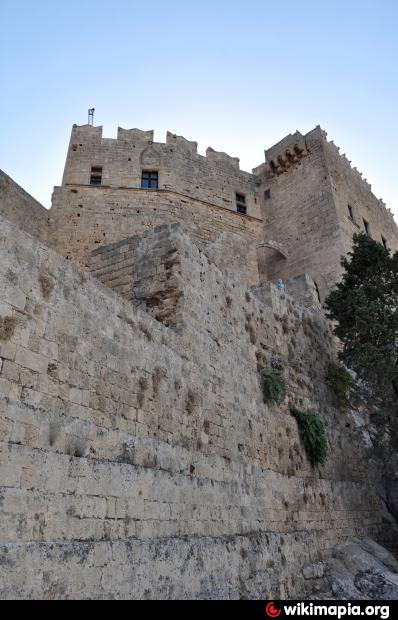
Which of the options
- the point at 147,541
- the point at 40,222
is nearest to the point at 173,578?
the point at 147,541

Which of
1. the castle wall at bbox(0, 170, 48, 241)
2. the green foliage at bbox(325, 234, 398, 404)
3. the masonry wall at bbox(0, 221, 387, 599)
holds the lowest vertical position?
the masonry wall at bbox(0, 221, 387, 599)

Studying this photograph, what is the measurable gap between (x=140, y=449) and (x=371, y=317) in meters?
7.94

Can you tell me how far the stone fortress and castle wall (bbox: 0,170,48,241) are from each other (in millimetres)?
10600

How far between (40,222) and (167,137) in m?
7.82

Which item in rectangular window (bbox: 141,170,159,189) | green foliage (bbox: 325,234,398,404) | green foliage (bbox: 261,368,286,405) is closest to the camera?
green foliage (bbox: 261,368,286,405)

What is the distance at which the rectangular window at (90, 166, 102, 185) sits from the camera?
69.1ft

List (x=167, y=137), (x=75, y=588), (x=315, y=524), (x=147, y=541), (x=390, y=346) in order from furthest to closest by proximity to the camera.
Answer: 1. (x=167, y=137)
2. (x=390, y=346)
3. (x=315, y=524)
4. (x=147, y=541)
5. (x=75, y=588)

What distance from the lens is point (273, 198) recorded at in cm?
2427

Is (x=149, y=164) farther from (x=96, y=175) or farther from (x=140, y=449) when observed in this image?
(x=140, y=449)

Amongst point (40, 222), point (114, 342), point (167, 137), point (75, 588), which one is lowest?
point (75, 588)

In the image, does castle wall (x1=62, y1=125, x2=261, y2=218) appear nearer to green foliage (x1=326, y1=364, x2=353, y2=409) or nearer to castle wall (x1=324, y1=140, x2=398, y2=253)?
castle wall (x1=324, y1=140, x2=398, y2=253)

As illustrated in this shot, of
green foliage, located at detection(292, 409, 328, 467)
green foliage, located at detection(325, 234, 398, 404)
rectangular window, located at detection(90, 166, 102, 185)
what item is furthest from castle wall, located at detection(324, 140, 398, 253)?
green foliage, located at detection(292, 409, 328, 467)

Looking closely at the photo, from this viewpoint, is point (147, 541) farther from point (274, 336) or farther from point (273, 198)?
point (273, 198)

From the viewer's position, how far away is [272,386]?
27.4ft
